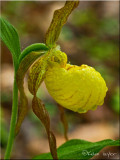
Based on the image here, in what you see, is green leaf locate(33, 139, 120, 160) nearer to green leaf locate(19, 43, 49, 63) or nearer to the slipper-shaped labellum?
the slipper-shaped labellum

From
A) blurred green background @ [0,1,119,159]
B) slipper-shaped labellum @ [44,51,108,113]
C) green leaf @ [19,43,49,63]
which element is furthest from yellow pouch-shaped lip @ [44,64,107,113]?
blurred green background @ [0,1,119,159]

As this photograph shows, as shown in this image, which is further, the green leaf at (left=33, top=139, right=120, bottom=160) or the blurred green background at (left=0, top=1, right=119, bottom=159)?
the blurred green background at (left=0, top=1, right=119, bottom=159)

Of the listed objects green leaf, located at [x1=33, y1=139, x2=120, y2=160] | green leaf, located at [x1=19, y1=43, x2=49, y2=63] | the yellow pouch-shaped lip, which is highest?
green leaf, located at [x1=19, y1=43, x2=49, y2=63]

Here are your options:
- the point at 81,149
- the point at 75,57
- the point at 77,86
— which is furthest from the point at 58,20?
the point at 75,57

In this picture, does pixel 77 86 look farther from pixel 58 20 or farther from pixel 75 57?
pixel 75 57

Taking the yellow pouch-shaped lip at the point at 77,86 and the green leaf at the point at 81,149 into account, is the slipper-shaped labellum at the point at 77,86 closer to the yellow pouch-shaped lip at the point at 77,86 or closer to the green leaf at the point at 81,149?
the yellow pouch-shaped lip at the point at 77,86

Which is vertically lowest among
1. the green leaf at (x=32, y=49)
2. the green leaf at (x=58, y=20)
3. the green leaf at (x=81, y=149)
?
the green leaf at (x=81, y=149)

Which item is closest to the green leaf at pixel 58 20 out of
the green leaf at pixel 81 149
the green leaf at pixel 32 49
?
the green leaf at pixel 32 49
